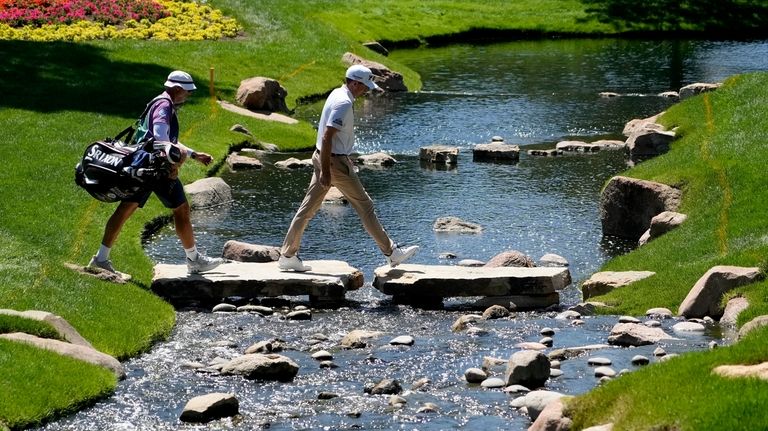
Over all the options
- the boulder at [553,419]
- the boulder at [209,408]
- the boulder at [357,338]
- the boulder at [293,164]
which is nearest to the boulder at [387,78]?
the boulder at [293,164]

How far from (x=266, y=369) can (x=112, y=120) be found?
67.7ft

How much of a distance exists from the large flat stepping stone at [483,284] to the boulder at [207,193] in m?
8.61

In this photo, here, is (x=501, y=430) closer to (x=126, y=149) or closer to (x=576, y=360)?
(x=576, y=360)

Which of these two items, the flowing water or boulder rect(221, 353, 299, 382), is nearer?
the flowing water

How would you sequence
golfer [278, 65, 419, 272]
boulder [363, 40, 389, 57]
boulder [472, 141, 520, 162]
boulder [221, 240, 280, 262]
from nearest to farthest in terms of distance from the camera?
1. golfer [278, 65, 419, 272]
2. boulder [221, 240, 280, 262]
3. boulder [472, 141, 520, 162]
4. boulder [363, 40, 389, 57]

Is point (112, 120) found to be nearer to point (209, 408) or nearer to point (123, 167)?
point (123, 167)

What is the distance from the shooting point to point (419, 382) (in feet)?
49.7

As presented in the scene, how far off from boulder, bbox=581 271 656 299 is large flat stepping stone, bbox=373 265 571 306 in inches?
35.1

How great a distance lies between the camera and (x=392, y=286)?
800 inches

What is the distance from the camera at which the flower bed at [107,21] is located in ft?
159

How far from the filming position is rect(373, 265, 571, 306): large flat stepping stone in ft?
66.1

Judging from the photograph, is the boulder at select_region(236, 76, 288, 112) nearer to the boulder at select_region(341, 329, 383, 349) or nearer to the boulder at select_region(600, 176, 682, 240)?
the boulder at select_region(600, 176, 682, 240)

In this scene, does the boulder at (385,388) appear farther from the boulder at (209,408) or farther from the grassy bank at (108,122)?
the grassy bank at (108,122)

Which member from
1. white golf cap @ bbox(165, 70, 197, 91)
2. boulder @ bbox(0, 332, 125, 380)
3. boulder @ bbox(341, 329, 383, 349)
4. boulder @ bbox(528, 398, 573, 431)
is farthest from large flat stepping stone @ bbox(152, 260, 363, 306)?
boulder @ bbox(528, 398, 573, 431)
